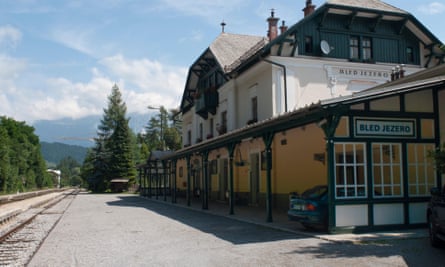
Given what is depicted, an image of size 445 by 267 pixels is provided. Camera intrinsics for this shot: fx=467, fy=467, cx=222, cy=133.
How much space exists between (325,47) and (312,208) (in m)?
10.9

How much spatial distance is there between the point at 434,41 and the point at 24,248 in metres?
19.5

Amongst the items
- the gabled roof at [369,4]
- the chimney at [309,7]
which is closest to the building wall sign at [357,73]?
the gabled roof at [369,4]

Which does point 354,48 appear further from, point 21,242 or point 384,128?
point 21,242

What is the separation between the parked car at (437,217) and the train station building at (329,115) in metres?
2.27

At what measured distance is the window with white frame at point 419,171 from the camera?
11.9 metres

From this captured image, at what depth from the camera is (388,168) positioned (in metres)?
11.8

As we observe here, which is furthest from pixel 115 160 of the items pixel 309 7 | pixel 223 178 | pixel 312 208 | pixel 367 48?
pixel 312 208

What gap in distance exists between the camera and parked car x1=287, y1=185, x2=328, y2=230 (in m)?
11.3

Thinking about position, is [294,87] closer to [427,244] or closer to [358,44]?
[358,44]

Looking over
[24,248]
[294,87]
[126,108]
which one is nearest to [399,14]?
[294,87]

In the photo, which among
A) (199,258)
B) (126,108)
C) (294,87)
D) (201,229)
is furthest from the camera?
(126,108)

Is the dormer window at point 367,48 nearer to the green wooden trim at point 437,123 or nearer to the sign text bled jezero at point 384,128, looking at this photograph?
the green wooden trim at point 437,123

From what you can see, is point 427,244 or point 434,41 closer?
point 427,244

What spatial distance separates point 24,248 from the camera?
35.7ft
